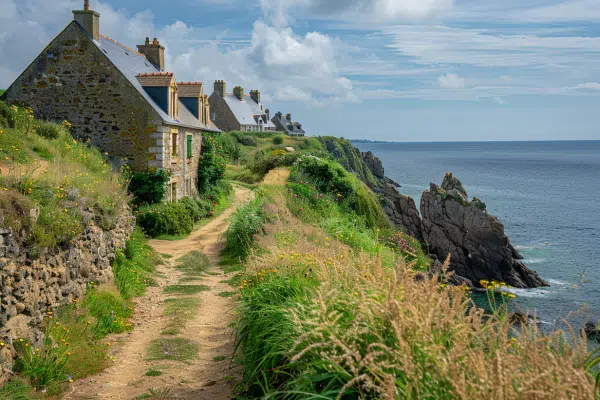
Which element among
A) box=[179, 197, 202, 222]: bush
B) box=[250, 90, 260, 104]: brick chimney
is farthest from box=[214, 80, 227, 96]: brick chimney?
box=[179, 197, 202, 222]: bush

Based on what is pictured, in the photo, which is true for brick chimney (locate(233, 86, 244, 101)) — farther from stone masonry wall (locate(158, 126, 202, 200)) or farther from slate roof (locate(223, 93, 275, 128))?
stone masonry wall (locate(158, 126, 202, 200))

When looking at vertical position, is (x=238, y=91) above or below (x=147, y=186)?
above

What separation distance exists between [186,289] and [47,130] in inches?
334

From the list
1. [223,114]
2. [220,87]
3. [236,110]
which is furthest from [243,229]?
[236,110]

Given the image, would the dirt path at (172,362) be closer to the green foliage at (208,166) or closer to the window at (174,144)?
the window at (174,144)

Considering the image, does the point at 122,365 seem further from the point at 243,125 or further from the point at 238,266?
the point at 243,125

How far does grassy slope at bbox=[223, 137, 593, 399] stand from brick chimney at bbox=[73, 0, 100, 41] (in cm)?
1306

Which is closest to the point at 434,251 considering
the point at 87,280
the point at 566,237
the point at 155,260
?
the point at 566,237

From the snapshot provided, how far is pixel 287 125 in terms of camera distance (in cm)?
9356

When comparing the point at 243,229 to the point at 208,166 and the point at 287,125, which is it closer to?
the point at 208,166

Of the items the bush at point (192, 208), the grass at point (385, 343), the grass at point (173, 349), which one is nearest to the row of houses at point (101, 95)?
the bush at point (192, 208)

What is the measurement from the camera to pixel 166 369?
805 cm

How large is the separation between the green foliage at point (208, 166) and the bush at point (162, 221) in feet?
18.0

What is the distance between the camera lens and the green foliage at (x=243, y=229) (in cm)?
1652
